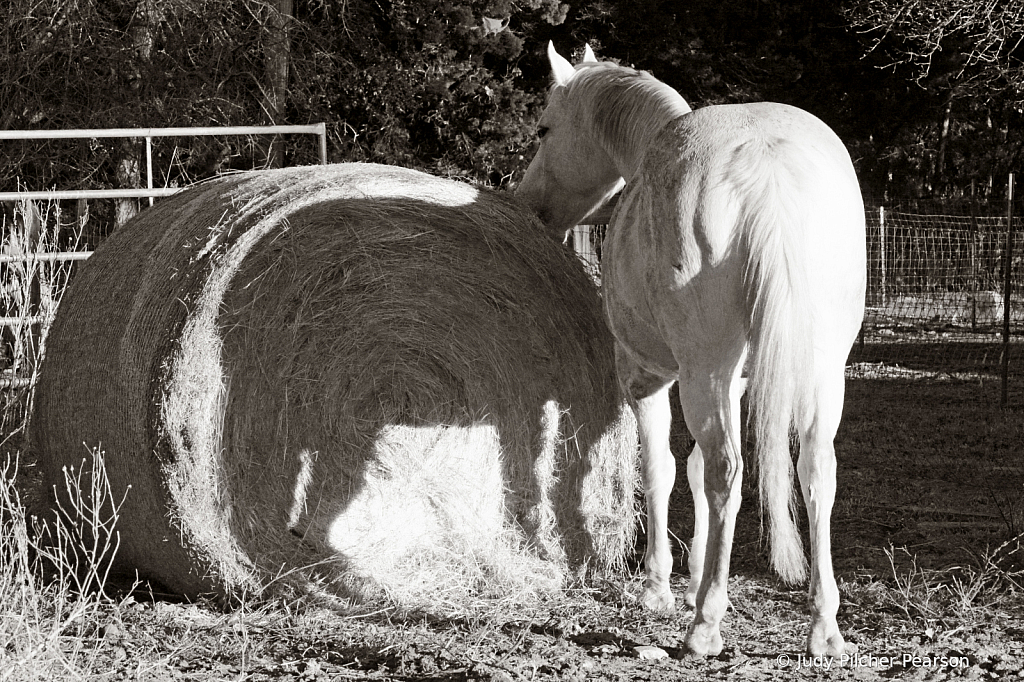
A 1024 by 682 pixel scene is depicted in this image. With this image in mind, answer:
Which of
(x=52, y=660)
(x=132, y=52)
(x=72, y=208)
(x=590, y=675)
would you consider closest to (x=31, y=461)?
(x=52, y=660)

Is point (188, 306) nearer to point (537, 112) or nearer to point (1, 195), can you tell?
point (1, 195)

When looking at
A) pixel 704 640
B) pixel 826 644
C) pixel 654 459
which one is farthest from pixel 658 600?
pixel 826 644

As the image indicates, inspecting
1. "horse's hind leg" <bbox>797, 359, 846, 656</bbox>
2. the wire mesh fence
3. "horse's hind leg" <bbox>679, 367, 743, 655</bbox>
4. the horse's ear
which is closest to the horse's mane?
the horse's ear

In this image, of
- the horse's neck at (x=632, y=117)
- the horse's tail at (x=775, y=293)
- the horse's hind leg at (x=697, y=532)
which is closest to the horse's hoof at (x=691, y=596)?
the horse's hind leg at (x=697, y=532)

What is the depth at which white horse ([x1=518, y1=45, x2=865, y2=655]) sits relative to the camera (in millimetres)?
2844

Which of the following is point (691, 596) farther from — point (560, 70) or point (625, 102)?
point (560, 70)

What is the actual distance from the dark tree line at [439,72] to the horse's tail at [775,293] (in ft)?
19.8

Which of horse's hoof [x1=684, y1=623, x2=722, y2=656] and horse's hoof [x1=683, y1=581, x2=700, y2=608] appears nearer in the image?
horse's hoof [x1=684, y1=623, x2=722, y2=656]

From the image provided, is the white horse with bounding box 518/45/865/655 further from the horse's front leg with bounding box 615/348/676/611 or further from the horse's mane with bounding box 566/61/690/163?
the horse's mane with bounding box 566/61/690/163

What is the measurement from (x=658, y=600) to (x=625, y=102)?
1.88 m

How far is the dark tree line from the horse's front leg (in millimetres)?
5284

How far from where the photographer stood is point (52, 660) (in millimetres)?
2699

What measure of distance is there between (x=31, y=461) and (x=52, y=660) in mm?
2884

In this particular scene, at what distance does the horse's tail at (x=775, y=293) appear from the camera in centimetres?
281
